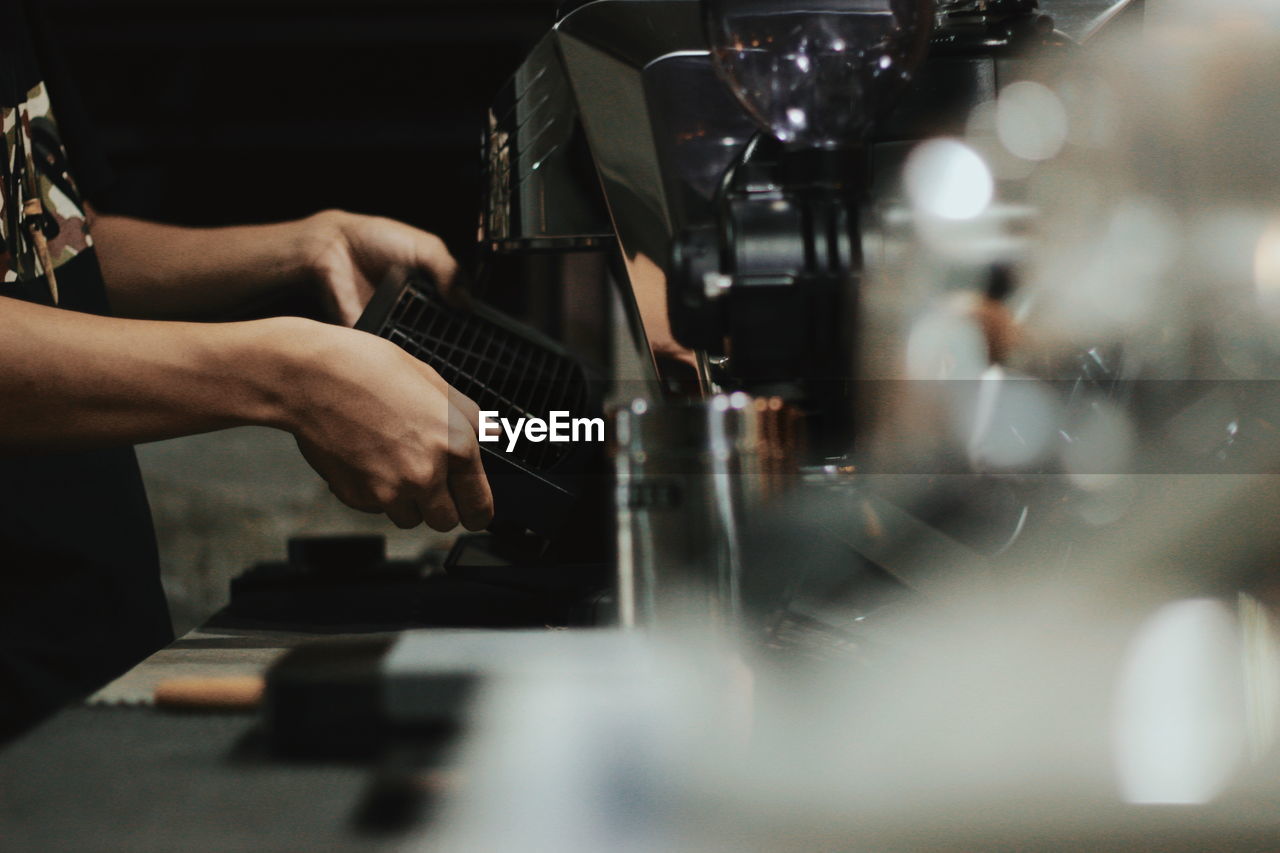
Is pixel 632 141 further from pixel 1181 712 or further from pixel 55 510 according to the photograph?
pixel 55 510

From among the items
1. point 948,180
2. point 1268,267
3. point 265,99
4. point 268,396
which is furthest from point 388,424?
point 265,99

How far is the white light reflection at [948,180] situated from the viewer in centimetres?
59

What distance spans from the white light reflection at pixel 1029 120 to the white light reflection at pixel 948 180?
0.02 meters

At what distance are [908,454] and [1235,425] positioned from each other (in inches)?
9.5

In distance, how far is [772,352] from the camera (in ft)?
1.59

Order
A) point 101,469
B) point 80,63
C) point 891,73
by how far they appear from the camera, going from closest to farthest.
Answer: point 891,73 → point 101,469 → point 80,63

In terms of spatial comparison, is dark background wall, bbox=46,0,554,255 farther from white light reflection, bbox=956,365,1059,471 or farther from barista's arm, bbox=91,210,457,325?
white light reflection, bbox=956,365,1059,471

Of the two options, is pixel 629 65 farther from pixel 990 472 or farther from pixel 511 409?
pixel 990 472

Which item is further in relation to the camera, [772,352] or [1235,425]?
[1235,425]

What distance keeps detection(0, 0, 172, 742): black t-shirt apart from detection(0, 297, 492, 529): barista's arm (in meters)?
0.22

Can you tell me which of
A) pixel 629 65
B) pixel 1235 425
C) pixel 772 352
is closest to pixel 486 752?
pixel 772 352

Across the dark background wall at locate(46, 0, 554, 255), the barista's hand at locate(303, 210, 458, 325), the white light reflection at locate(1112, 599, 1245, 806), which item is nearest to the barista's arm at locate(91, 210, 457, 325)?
the barista's hand at locate(303, 210, 458, 325)

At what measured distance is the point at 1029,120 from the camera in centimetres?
60

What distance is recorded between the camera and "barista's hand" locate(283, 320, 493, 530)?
661mm
